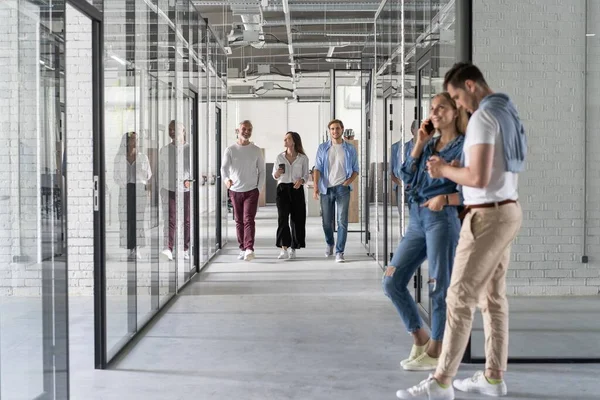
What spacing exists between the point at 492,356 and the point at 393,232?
3417mm

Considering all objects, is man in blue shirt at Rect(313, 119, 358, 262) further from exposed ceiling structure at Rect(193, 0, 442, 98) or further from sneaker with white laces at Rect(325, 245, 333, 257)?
exposed ceiling structure at Rect(193, 0, 442, 98)

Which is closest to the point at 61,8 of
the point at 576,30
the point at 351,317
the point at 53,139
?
the point at 53,139

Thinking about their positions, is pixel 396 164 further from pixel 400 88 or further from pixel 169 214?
pixel 169 214

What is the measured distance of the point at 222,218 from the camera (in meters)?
10.4

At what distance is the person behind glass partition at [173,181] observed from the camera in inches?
228

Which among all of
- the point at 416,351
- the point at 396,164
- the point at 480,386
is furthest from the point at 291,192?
the point at 480,386

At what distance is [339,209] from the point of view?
8703 millimetres

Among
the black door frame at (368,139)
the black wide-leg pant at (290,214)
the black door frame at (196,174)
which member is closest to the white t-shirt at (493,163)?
the black door frame at (196,174)

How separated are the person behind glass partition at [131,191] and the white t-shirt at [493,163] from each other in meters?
2.08

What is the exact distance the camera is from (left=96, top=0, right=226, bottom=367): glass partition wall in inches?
168

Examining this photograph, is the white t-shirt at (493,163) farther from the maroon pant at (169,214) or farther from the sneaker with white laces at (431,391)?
the maroon pant at (169,214)

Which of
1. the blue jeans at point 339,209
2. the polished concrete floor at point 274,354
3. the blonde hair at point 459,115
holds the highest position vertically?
the blonde hair at point 459,115

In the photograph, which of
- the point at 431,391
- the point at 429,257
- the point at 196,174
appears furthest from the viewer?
the point at 196,174

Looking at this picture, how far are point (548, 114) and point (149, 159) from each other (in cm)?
300
